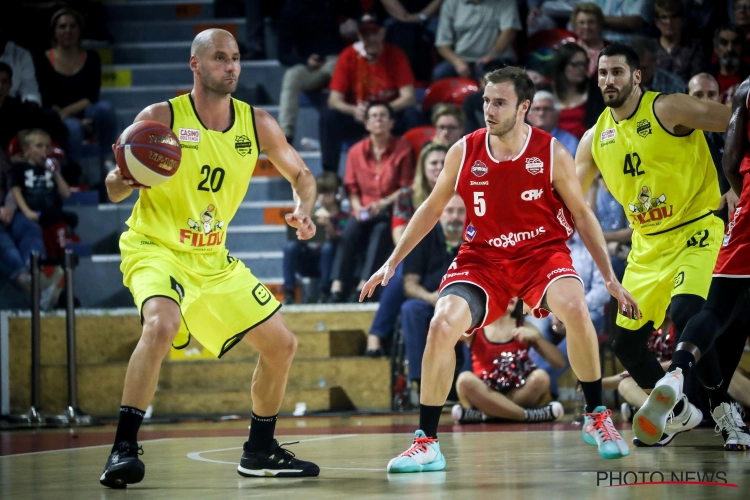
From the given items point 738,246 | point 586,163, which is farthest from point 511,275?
point 586,163

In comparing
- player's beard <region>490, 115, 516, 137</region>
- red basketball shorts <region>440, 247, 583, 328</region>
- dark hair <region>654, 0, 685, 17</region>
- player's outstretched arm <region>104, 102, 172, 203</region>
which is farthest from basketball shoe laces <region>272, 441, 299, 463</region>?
dark hair <region>654, 0, 685, 17</region>

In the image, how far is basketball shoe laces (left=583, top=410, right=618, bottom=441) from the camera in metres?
4.87

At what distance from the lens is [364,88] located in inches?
423

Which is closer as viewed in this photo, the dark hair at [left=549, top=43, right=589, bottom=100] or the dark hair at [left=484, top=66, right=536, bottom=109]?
the dark hair at [left=484, top=66, right=536, bottom=109]

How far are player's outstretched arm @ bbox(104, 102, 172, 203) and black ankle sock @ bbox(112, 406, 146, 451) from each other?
3.13 feet

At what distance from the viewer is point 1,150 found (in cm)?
1005

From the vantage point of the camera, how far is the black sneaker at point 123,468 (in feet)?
13.9

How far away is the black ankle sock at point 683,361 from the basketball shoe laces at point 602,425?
15.4 inches

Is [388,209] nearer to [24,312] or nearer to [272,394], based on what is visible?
[24,312]

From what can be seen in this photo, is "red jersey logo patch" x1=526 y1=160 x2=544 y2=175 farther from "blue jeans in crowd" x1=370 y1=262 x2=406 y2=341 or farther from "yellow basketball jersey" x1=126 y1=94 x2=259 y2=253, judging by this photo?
"blue jeans in crowd" x1=370 y1=262 x2=406 y2=341

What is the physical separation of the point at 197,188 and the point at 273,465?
134cm

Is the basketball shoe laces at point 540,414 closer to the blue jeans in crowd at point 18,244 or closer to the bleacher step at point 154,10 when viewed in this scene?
the blue jeans in crowd at point 18,244

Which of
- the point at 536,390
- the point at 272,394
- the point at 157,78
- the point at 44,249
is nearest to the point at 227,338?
the point at 272,394

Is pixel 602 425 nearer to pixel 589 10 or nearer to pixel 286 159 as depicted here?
pixel 286 159
